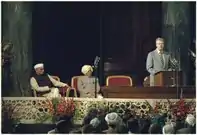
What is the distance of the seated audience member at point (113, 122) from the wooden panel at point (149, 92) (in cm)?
95

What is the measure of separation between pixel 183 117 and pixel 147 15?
443 centimetres

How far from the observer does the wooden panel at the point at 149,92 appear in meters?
11.0

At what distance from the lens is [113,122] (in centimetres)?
979

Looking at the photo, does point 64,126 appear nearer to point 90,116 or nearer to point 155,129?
point 90,116

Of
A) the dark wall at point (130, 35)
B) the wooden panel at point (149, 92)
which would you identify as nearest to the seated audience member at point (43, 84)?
the wooden panel at point (149, 92)

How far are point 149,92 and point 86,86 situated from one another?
147 centimetres

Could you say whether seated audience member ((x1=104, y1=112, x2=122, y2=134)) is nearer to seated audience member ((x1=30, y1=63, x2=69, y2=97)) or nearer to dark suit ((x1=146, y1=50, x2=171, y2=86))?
seated audience member ((x1=30, y1=63, x2=69, y2=97))

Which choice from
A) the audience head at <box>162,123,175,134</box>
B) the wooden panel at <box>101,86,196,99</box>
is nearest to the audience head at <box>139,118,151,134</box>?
the audience head at <box>162,123,175,134</box>

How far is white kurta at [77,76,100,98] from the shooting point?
12.1 meters

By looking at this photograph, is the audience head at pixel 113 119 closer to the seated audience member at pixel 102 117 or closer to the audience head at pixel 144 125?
the seated audience member at pixel 102 117

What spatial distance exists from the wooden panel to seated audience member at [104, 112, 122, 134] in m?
0.95

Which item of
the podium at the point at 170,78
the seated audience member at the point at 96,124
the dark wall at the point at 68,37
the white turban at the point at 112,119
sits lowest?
the seated audience member at the point at 96,124

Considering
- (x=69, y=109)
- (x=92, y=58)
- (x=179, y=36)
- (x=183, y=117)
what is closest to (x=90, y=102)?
(x=69, y=109)

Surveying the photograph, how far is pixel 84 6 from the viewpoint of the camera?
15.1 metres
